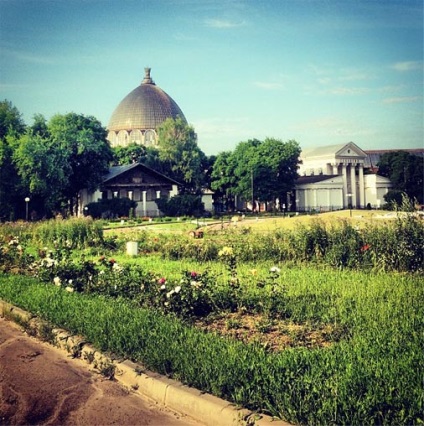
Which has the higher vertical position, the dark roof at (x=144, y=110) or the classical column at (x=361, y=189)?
the dark roof at (x=144, y=110)

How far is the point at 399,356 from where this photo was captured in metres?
4.73

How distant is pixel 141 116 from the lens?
314ft

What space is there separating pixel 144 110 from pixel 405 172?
52478mm

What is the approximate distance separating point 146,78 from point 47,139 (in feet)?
231

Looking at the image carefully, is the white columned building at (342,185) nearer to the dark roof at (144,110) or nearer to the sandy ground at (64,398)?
the dark roof at (144,110)

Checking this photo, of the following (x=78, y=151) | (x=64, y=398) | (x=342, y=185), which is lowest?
(x=64, y=398)

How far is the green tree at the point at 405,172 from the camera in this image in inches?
2225

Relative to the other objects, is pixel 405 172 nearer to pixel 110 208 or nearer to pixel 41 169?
pixel 110 208

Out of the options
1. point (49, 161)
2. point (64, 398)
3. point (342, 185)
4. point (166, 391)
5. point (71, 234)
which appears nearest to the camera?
point (166, 391)

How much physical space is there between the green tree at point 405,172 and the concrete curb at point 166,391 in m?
52.3

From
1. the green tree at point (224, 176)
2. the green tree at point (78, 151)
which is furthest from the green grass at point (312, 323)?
the green tree at point (224, 176)

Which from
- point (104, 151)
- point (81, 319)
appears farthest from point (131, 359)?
point (104, 151)

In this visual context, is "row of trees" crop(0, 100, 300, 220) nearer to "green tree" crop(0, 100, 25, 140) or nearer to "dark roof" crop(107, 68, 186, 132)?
"green tree" crop(0, 100, 25, 140)

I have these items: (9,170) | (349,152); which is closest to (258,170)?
(349,152)
